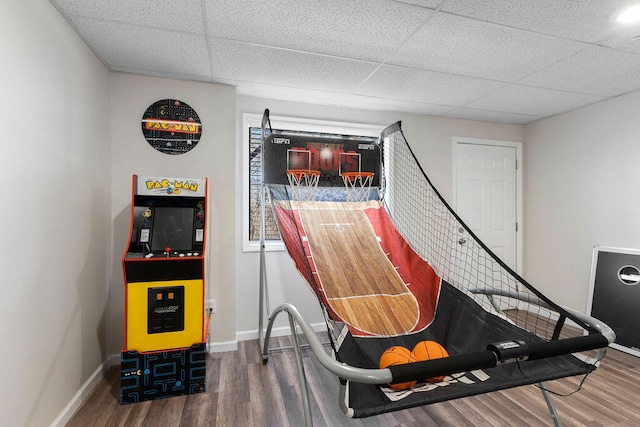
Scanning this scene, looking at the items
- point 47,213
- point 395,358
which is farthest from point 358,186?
point 47,213

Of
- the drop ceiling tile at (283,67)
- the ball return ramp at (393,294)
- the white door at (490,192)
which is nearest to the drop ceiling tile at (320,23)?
the drop ceiling tile at (283,67)

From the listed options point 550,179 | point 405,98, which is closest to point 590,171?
point 550,179

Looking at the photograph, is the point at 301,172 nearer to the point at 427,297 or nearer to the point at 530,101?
the point at 427,297

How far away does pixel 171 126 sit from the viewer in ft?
8.78

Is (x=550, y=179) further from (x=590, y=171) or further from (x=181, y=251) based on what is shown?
(x=181, y=251)

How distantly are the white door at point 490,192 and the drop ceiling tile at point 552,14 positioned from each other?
189 cm

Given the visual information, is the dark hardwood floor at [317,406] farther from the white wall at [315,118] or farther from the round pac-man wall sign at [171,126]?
the round pac-man wall sign at [171,126]

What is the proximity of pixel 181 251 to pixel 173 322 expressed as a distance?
18.7 inches

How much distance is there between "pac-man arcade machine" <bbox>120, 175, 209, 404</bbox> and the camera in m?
2.05

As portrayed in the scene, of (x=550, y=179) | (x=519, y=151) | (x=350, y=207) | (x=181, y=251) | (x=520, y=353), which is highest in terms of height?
(x=519, y=151)

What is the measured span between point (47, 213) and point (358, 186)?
2.22 metres

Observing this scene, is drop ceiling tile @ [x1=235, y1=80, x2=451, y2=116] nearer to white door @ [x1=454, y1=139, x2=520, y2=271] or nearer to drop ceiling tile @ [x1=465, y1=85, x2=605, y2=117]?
drop ceiling tile @ [x1=465, y1=85, x2=605, y2=117]

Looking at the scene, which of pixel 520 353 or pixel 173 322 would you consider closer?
pixel 520 353

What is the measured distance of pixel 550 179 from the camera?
147 inches
